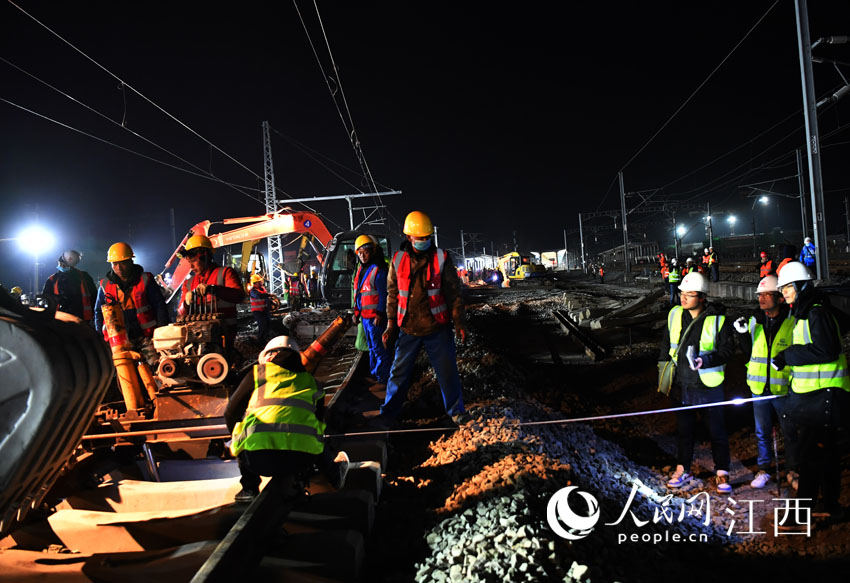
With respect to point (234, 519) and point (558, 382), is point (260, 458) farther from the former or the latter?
point (558, 382)

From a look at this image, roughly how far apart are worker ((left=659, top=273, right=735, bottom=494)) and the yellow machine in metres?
43.6

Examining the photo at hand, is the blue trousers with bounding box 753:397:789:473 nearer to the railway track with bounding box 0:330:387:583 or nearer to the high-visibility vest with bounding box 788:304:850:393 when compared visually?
the high-visibility vest with bounding box 788:304:850:393

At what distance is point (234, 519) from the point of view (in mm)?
3400

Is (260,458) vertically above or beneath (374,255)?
beneath

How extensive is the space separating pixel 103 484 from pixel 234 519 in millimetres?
1542

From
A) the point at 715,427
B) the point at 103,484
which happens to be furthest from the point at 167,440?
the point at 715,427

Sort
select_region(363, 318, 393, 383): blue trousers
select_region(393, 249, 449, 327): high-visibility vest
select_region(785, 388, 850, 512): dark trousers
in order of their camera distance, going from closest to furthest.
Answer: select_region(785, 388, 850, 512): dark trousers
select_region(393, 249, 449, 327): high-visibility vest
select_region(363, 318, 393, 383): blue trousers

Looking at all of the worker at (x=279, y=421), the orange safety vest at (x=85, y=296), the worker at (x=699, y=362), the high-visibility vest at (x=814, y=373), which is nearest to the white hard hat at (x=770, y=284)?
the worker at (x=699, y=362)

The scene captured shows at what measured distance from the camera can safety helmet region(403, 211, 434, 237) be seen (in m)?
5.44

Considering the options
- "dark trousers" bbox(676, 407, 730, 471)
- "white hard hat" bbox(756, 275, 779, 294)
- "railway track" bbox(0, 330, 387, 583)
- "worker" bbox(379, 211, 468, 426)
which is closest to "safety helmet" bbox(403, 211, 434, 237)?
"worker" bbox(379, 211, 468, 426)

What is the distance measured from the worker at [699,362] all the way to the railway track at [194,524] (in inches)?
102

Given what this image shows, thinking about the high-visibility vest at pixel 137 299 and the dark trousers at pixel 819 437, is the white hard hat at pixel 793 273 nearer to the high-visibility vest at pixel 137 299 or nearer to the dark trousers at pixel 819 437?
the dark trousers at pixel 819 437

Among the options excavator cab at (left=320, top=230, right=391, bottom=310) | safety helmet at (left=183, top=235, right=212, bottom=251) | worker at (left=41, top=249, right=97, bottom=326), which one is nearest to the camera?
safety helmet at (left=183, top=235, right=212, bottom=251)

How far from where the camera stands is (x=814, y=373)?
3.80 meters
